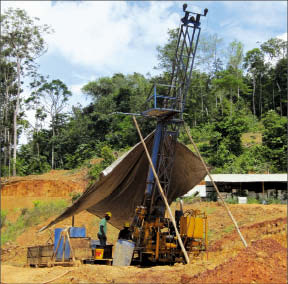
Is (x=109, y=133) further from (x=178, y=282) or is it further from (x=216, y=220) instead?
(x=178, y=282)

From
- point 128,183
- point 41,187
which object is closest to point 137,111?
point 41,187

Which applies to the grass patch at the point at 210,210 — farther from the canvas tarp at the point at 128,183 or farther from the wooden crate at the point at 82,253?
the wooden crate at the point at 82,253

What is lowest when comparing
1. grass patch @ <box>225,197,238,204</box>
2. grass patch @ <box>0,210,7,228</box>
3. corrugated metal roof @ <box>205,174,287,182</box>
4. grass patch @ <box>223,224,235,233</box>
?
grass patch @ <box>0,210,7,228</box>

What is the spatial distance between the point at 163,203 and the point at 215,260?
8.00 ft

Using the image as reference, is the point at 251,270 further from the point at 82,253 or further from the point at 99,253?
the point at 82,253

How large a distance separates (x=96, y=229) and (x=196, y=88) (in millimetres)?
31897

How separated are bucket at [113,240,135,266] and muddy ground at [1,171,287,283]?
1.72 ft

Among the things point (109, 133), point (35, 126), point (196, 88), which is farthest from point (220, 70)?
point (35, 126)

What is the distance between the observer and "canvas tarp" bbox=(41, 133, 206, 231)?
11586 mm

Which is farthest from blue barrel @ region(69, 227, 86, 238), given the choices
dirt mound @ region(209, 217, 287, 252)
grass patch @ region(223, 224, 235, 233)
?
grass patch @ region(223, 224, 235, 233)

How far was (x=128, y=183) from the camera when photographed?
13.2 metres

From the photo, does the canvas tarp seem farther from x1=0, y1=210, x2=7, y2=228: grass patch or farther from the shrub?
x1=0, y1=210, x2=7, y2=228: grass patch

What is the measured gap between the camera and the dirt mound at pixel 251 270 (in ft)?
22.1

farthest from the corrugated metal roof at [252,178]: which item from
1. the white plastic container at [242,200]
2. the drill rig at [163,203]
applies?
the drill rig at [163,203]
